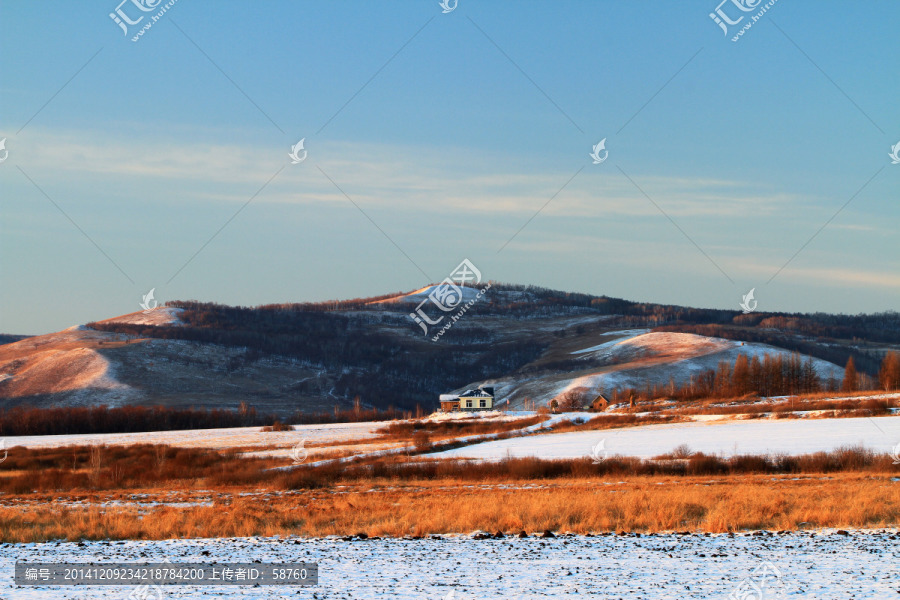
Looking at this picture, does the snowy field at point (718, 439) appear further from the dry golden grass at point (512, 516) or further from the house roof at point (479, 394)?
the house roof at point (479, 394)

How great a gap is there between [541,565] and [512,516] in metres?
6.19

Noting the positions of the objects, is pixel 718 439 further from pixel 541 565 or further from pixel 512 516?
pixel 541 565

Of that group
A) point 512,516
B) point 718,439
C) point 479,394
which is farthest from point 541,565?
point 479,394

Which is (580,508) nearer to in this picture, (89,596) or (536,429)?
(89,596)

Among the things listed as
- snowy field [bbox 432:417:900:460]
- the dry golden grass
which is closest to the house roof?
snowy field [bbox 432:417:900:460]

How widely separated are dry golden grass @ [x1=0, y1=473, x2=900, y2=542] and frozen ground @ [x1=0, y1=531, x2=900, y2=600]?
205cm

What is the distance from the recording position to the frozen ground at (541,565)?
11797 mm

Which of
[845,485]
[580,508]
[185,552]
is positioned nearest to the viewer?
[185,552]

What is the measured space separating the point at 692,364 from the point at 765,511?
181 metres

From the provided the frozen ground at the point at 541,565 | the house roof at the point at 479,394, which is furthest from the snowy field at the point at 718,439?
the house roof at the point at 479,394

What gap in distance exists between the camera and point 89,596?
11.6 meters

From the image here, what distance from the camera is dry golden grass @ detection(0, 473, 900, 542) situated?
764 inches

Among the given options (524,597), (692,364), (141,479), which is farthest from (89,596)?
(692,364)

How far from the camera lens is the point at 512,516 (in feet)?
66.2
